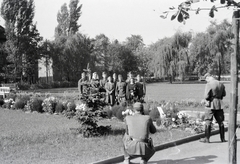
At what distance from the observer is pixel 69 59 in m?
53.9

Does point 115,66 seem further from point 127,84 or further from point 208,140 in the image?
point 208,140

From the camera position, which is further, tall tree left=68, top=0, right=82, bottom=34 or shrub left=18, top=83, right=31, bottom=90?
tall tree left=68, top=0, right=82, bottom=34

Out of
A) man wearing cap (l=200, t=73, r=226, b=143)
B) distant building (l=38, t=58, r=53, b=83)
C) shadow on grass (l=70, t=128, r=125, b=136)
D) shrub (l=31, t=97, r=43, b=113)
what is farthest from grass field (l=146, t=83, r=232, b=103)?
distant building (l=38, t=58, r=53, b=83)

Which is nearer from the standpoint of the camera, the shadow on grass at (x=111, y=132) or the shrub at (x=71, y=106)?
the shadow on grass at (x=111, y=132)

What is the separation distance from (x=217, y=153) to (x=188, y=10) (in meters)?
5.16

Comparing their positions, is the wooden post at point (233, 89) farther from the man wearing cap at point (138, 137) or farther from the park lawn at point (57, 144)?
the park lawn at point (57, 144)

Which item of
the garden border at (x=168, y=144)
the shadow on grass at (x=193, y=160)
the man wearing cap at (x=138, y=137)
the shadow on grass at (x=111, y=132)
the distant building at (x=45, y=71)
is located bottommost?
the shadow on grass at (x=193, y=160)

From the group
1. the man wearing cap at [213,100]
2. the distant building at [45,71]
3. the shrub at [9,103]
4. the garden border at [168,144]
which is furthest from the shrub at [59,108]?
the distant building at [45,71]

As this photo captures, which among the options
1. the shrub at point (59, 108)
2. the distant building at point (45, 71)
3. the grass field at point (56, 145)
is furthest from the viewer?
the distant building at point (45, 71)

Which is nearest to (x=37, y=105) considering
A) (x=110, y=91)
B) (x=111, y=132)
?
(x=110, y=91)

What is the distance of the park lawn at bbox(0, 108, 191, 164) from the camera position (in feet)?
25.5

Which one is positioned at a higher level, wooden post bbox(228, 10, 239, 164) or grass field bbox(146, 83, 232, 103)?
wooden post bbox(228, 10, 239, 164)

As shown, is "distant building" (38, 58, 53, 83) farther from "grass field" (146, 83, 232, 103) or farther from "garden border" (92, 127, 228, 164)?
"garden border" (92, 127, 228, 164)

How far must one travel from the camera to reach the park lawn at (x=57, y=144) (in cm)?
776
